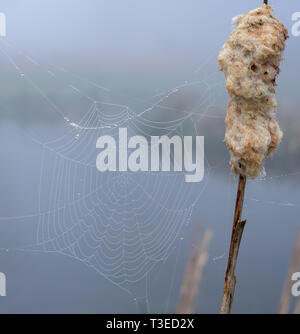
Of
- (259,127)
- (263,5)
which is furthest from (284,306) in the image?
(263,5)

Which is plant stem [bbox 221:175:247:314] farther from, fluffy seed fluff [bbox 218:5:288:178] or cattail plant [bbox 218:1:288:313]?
fluffy seed fluff [bbox 218:5:288:178]

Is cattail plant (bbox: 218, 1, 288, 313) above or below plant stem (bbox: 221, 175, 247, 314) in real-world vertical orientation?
above

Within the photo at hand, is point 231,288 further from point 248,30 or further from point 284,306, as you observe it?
point 248,30

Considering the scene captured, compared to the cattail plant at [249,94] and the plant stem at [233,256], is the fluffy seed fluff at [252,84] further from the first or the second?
the plant stem at [233,256]

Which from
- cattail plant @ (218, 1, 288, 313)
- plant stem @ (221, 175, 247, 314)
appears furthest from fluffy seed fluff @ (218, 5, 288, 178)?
plant stem @ (221, 175, 247, 314)

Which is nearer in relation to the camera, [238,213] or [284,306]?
[284,306]

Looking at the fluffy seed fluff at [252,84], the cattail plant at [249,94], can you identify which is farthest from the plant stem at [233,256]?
the fluffy seed fluff at [252,84]

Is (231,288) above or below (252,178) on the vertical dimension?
below

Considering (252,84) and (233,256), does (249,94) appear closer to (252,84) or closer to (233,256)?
(252,84)
